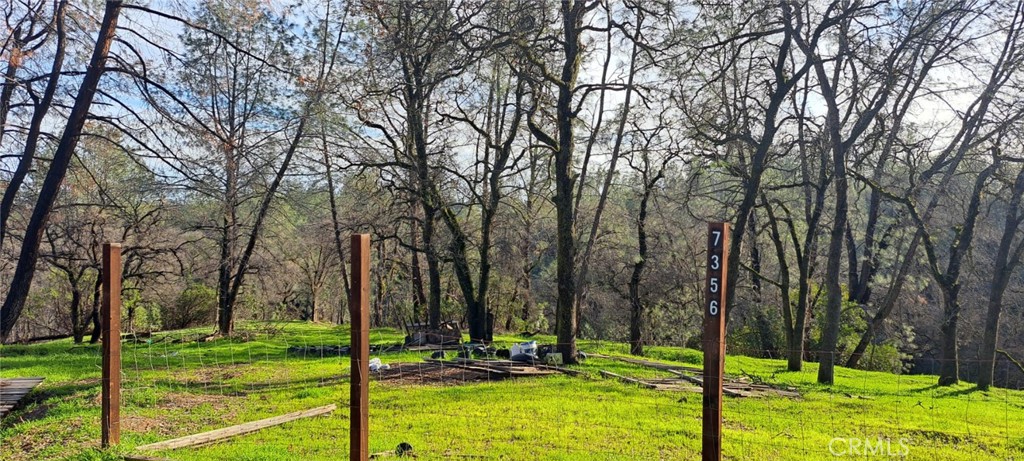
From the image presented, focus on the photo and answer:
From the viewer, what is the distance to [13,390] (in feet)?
33.8

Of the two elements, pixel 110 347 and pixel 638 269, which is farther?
pixel 638 269

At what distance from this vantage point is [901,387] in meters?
14.9

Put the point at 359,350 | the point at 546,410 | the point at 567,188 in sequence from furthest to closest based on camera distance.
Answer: the point at 567,188 < the point at 546,410 < the point at 359,350

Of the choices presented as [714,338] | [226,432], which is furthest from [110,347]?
[714,338]

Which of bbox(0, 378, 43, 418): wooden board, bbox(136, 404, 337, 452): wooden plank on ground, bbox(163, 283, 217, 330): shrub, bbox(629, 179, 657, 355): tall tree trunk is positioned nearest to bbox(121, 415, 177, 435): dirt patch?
bbox(136, 404, 337, 452): wooden plank on ground

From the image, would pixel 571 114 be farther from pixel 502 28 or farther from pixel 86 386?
pixel 86 386

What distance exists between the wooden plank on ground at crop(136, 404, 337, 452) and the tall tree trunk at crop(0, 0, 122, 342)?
4.12 meters

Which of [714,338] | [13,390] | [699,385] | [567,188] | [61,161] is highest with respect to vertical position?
[567,188]

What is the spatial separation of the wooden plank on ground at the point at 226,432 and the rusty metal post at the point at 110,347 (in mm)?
400

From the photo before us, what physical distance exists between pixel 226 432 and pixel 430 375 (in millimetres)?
5210

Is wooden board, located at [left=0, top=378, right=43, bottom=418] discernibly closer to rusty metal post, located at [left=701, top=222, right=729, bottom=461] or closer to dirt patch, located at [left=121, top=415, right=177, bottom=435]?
dirt patch, located at [left=121, top=415, right=177, bottom=435]

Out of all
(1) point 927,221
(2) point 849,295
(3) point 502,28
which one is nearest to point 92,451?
(3) point 502,28

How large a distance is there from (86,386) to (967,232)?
61.8 ft

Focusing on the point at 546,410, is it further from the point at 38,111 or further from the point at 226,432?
the point at 38,111
